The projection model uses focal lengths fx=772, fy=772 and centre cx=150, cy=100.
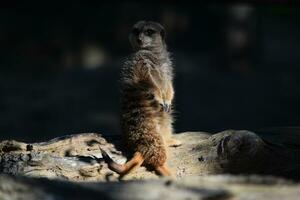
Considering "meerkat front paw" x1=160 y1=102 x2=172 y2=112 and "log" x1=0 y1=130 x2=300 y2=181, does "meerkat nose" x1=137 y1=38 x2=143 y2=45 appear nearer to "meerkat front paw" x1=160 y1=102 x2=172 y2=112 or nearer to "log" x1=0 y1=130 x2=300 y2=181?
"meerkat front paw" x1=160 y1=102 x2=172 y2=112

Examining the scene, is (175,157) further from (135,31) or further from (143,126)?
(135,31)

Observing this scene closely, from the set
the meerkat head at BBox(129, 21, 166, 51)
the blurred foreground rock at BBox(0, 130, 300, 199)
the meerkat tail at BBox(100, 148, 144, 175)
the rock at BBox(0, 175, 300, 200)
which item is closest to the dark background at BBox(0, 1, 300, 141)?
the meerkat head at BBox(129, 21, 166, 51)

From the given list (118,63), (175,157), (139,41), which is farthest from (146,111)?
(118,63)

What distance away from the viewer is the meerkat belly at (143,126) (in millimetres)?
3279

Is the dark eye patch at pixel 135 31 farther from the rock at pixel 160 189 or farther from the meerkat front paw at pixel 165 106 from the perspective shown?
the rock at pixel 160 189

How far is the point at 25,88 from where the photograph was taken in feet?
24.3

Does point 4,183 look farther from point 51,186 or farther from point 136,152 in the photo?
point 136,152

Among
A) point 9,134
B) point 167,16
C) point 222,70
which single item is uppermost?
point 167,16

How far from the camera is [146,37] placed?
3834 millimetres

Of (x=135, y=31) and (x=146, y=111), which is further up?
(x=135, y=31)

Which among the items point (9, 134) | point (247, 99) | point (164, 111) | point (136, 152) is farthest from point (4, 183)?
point (247, 99)

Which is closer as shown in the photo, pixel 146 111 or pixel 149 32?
pixel 146 111

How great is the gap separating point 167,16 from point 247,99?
157cm

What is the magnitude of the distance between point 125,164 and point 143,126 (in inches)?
8.7
